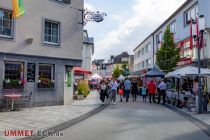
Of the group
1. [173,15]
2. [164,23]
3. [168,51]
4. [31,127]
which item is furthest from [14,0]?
[164,23]

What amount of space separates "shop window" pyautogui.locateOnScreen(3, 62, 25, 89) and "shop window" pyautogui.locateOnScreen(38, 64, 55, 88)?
4.46 feet

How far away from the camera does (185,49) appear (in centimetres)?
3272

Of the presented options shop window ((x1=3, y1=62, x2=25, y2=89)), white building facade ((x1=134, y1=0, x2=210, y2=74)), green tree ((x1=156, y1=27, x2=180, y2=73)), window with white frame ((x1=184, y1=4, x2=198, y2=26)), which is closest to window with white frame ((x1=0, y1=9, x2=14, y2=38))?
shop window ((x1=3, y1=62, x2=25, y2=89))

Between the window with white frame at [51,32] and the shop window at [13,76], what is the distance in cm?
259

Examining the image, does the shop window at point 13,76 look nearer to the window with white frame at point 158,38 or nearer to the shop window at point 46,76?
the shop window at point 46,76

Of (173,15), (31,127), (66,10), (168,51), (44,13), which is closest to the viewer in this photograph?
(31,127)

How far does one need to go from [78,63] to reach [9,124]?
1035 cm

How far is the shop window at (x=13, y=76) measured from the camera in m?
17.3

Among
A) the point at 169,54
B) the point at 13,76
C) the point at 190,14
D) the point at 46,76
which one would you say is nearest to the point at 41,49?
the point at 46,76

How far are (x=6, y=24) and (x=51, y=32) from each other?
130 inches

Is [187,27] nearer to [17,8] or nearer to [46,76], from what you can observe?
[46,76]

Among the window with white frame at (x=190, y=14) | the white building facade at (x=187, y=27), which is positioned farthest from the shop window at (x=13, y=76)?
the window with white frame at (x=190, y=14)

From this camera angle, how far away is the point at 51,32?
20188mm

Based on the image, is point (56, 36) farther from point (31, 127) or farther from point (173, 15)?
point (173, 15)
